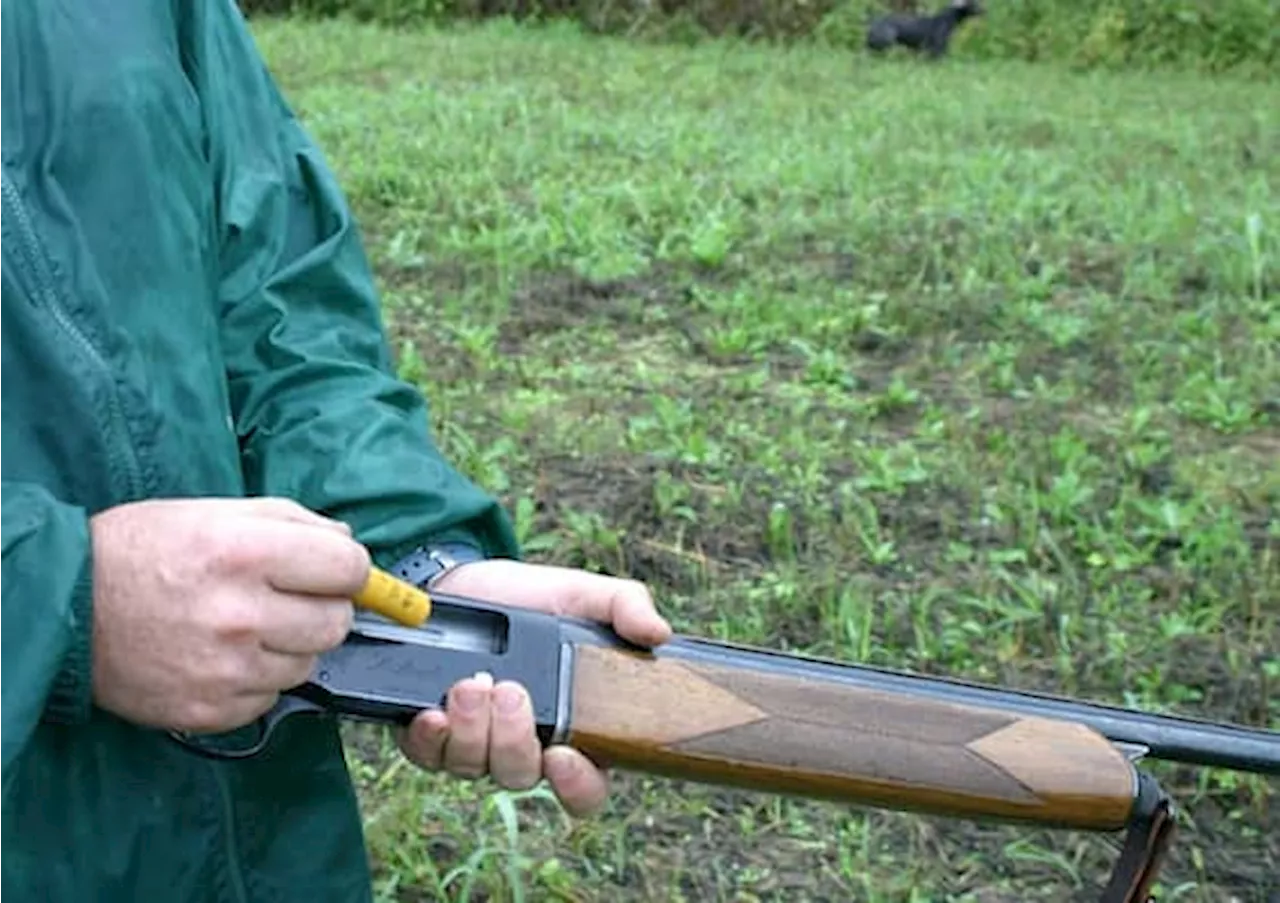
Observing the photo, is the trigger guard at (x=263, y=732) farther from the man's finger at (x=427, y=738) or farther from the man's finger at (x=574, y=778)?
the man's finger at (x=574, y=778)

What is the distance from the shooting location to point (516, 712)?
155 cm

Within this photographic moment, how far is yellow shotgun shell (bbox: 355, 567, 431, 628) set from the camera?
4.68ft

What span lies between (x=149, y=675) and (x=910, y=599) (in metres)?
2.33

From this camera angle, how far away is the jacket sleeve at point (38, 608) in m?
1.32

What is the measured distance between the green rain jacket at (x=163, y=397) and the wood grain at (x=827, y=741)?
213 mm

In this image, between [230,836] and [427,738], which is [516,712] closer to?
[427,738]

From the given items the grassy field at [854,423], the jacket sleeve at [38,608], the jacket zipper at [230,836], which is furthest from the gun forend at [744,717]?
the grassy field at [854,423]

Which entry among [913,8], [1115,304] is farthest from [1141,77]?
[1115,304]

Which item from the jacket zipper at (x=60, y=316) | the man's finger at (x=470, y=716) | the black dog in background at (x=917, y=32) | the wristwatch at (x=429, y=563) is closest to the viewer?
the jacket zipper at (x=60, y=316)

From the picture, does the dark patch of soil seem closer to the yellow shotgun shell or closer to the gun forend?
the gun forend

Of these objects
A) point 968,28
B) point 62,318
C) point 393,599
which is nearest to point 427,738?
point 393,599

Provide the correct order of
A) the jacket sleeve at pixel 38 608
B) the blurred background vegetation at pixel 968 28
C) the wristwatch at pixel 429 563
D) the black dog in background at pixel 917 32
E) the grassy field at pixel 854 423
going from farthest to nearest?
the blurred background vegetation at pixel 968 28 < the black dog in background at pixel 917 32 < the grassy field at pixel 854 423 < the wristwatch at pixel 429 563 < the jacket sleeve at pixel 38 608

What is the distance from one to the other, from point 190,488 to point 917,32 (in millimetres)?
13686

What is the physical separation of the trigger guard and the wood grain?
0.21 m
